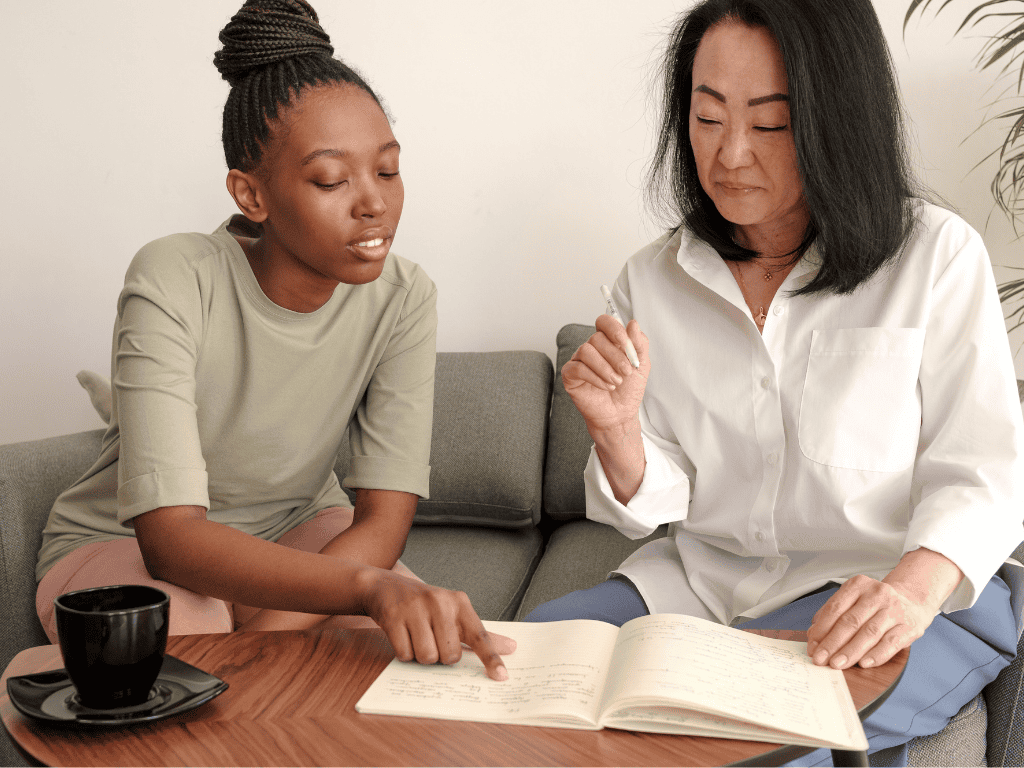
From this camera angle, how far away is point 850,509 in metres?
1.12

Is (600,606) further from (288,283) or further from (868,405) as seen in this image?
(288,283)

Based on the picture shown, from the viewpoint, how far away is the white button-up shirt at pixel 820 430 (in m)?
1.05

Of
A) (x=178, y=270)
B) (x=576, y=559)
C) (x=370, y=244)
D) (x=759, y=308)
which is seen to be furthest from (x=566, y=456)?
(x=178, y=270)

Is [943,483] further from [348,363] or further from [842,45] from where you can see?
[348,363]

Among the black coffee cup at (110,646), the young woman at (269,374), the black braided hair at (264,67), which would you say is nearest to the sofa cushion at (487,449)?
the young woman at (269,374)

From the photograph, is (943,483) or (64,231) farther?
(64,231)

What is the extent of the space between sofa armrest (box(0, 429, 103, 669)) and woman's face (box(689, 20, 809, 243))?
1215mm

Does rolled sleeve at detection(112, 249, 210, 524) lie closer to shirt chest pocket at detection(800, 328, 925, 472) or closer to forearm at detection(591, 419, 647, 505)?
forearm at detection(591, 419, 647, 505)

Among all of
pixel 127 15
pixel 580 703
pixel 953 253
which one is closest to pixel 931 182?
pixel 953 253

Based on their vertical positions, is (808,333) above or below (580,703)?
above

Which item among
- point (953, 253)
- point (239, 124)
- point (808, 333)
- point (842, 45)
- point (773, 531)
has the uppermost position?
point (842, 45)

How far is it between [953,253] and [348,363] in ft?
2.93

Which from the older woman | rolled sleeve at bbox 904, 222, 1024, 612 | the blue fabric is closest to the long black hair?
the older woman

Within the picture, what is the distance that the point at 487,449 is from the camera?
76.9 inches
